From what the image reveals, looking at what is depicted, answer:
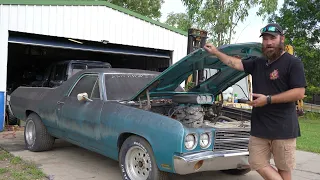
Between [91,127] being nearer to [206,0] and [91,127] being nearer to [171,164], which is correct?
[171,164]

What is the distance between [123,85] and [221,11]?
41.2 ft

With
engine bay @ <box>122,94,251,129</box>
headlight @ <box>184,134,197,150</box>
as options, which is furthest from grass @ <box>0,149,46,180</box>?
headlight @ <box>184,134,197,150</box>

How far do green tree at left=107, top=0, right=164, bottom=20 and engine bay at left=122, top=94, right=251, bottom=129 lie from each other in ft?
72.1

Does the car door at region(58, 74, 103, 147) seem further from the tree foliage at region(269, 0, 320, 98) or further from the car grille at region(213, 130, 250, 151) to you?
the tree foliage at region(269, 0, 320, 98)

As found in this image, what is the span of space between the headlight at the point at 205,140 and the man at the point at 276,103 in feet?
2.36

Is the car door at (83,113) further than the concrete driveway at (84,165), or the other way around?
the concrete driveway at (84,165)

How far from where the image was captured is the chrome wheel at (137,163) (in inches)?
164

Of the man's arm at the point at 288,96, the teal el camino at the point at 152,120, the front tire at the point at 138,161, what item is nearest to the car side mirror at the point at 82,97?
the teal el camino at the point at 152,120

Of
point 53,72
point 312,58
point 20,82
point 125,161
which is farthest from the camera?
point 312,58

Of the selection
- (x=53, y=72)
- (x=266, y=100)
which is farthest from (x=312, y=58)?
(x=266, y=100)

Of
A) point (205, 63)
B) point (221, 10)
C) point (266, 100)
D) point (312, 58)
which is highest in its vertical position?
point (221, 10)

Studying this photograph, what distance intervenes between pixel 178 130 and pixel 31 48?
48.2ft

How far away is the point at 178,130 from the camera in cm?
373

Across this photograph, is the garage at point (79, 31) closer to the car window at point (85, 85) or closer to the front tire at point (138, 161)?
the car window at point (85, 85)
